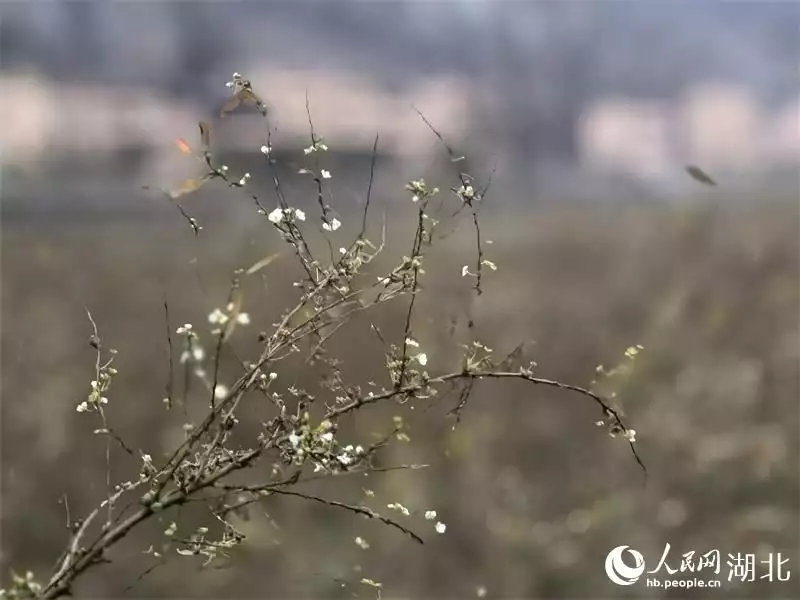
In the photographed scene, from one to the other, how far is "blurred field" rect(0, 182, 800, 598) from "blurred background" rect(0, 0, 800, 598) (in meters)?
0.01

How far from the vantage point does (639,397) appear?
2.31 meters

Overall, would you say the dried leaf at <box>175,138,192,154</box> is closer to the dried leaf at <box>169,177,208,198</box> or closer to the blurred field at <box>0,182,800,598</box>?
the dried leaf at <box>169,177,208,198</box>

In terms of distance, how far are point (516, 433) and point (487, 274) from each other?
1.45 meters

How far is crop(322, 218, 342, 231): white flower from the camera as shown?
0.87 metres

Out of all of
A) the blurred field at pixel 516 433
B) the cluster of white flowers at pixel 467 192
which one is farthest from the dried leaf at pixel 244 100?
the blurred field at pixel 516 433

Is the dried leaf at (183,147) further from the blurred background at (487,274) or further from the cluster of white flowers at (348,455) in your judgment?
the cluster of white flowers at (348,455)

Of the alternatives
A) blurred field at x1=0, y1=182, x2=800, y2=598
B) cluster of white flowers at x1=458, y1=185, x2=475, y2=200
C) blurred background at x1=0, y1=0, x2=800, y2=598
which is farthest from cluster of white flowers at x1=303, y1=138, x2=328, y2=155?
blurred field at x1=0, y1=182, x2=800, y2=598

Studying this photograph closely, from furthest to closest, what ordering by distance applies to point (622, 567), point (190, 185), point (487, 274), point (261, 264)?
point (622, 567) → point (487, 274) → point (261, 264) → point (190, 185)

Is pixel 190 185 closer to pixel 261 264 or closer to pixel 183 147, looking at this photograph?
pixel 183 147

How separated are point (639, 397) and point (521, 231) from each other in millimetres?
1442

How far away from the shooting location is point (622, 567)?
178 centimetres

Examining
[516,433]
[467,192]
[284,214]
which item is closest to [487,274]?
[467,192]

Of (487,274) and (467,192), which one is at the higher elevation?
(487,274)

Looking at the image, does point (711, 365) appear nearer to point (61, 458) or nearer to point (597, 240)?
point (597, 240)
